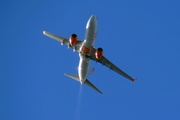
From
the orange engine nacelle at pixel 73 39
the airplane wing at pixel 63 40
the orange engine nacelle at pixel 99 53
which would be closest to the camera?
the orange engine nacelle at pixel 99 53

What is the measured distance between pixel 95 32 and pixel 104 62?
25.1 ft

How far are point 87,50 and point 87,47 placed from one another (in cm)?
81

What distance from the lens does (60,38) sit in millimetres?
59156

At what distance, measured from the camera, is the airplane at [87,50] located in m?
53.5

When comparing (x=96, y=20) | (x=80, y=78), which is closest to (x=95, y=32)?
(x=96, y=20)

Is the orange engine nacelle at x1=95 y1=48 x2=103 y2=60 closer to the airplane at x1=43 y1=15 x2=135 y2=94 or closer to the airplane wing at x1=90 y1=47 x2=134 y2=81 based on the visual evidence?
the airplane at x1=43 y1=15 x2=135 y2=94

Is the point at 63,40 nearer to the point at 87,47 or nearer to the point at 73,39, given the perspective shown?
the point at 73,39

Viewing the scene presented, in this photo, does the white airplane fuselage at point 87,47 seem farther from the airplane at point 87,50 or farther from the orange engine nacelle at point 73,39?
the orange engine nacelle at point 73,39

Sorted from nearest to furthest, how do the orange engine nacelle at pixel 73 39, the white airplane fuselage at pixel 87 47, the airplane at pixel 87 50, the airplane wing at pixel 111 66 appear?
the white airplane fuselage at pixel 87 47 < the airplane at pixel 87 50 < the orange engine nacelle at pixel 73 39 < the airplane wing at pixel 111 66

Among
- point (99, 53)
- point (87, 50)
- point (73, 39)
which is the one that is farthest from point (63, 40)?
point (99, 53)

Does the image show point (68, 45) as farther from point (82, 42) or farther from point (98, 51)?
point (98, 51)

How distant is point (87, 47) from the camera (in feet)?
176

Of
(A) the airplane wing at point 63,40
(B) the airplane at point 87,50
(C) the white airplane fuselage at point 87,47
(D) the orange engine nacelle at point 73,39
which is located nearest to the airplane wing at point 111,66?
(B) the airplane at point 87,50

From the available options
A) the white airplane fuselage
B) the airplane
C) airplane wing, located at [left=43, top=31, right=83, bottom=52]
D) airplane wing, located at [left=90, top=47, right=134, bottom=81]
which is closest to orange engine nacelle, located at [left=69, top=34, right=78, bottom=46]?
the airplane
